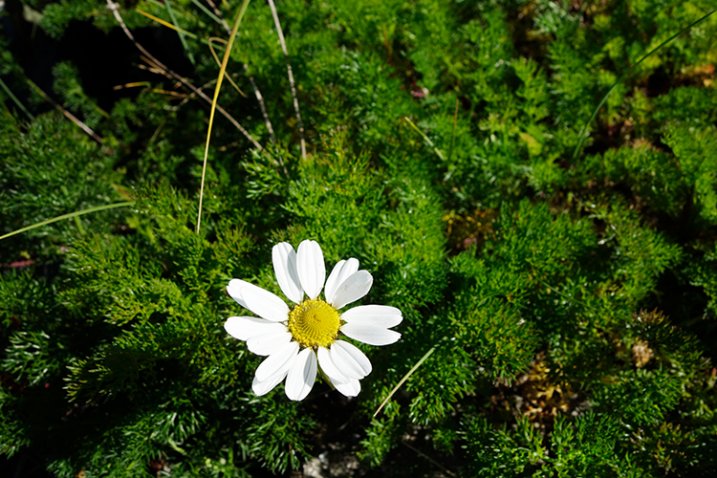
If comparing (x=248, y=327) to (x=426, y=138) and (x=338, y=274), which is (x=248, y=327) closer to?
(x=338, y=274)

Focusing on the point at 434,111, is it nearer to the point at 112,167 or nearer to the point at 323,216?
the point at 323,216

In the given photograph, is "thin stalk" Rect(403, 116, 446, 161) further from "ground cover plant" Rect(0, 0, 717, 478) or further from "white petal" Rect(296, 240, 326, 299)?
"white petal" Rect(296, 240, 326, 299)

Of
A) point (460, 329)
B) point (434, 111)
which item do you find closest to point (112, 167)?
point (434, 111)

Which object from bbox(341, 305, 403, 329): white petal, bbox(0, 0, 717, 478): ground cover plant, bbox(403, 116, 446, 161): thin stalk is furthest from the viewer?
bbox(403, 116, 446, 161): thin stalk

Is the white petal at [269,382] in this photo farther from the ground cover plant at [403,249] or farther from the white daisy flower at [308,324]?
the ground cover plant at [403,249]

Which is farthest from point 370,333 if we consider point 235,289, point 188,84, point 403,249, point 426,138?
point 188,84

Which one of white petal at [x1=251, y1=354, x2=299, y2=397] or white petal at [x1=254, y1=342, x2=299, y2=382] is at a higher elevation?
white petal at [x1=254, y1=342, x2=299, y2=382]

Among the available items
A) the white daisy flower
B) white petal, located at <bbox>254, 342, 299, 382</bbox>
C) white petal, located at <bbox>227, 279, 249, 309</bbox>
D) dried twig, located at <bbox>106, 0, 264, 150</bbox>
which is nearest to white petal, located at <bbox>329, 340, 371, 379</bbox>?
the white daisy flower

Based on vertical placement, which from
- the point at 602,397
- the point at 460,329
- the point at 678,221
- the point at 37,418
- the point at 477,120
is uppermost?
the point at 477,120

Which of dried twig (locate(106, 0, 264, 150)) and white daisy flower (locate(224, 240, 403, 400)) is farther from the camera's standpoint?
dried twig (locate(106, 0, 264, 150))
